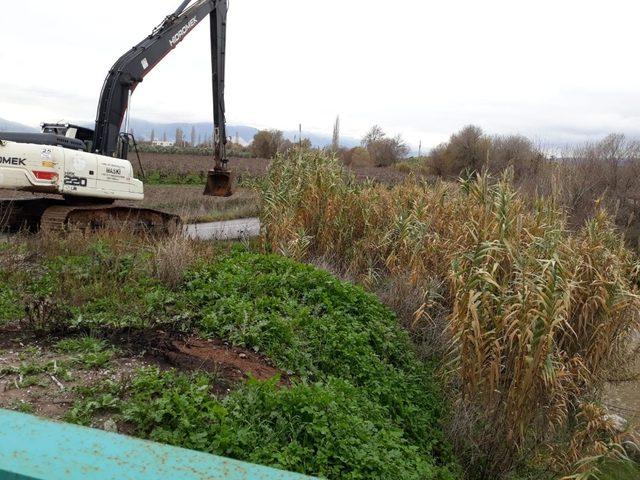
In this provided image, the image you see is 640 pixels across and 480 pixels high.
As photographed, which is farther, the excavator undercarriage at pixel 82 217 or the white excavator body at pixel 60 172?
the excavator undercarriage at pixel 82 217

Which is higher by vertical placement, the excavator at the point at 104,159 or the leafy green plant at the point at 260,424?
the excavator at the point at 104,159

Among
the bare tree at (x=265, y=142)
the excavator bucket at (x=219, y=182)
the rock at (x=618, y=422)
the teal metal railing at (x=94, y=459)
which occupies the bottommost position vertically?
the rock at (x=618, y=422)

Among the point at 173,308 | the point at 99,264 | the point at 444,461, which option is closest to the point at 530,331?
the point at 444,461

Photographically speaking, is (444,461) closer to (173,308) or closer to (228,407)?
(228,407)

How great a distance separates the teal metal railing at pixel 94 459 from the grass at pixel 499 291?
3.77m

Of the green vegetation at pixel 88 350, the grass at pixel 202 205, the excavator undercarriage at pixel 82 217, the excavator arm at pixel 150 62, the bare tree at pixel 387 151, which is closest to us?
the green vegetation at pixel 88 350

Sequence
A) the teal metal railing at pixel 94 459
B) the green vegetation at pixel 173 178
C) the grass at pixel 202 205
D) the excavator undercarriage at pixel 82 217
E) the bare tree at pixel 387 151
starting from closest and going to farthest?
the teal metal railing at pixel 94 459 → the excavator undercarriage at pixel 82 217 → the grass at pixel 202 205 → the green vegetation at pixel 173 178 → the bare tree at pixel 387 151

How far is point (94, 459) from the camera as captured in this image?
46.6 inches

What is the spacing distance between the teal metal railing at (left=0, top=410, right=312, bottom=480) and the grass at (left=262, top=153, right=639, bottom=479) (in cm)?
377

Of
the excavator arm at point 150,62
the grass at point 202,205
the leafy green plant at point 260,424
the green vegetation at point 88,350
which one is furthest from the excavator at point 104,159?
the leafy green plant at point 260,424

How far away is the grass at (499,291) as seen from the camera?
15.7 ft

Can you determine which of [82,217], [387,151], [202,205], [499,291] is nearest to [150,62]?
[82,217]

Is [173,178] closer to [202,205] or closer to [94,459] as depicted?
[202,205]

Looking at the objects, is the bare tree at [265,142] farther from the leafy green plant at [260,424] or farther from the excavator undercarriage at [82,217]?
the leafy green plant at [260,424]
